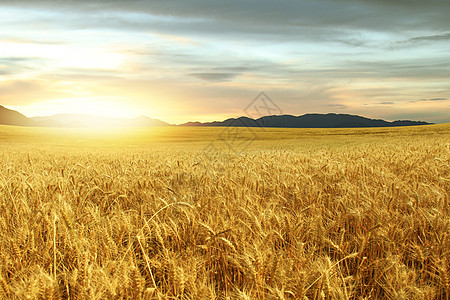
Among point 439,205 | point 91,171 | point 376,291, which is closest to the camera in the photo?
point 376,291

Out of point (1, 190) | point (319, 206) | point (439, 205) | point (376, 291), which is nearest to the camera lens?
point (376, 291)

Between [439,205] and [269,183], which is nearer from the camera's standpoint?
[439,205]

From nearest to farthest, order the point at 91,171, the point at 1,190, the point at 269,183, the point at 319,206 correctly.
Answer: the point at 319,206 → the point at 1,190 → the point at 269,183 → the point at 91,171

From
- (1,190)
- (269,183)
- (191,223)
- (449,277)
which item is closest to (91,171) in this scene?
(1,190)

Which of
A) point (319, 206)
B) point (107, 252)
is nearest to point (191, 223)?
point (107, 252)

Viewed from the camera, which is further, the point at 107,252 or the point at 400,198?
the point at 400,198

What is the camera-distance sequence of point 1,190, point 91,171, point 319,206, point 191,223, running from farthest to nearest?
point 91,171 → point 1,190 → point 319,206 → point 191,223

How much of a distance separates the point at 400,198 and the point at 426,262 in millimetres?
1398

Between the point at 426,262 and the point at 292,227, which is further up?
the point at 292,227

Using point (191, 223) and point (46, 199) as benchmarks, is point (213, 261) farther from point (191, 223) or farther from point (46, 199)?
point (46, 199)

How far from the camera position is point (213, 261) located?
6.77 ft

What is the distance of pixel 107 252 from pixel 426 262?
2.26 metres

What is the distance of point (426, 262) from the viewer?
211cm

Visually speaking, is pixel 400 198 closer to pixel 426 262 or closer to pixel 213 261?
pixel 426 262
